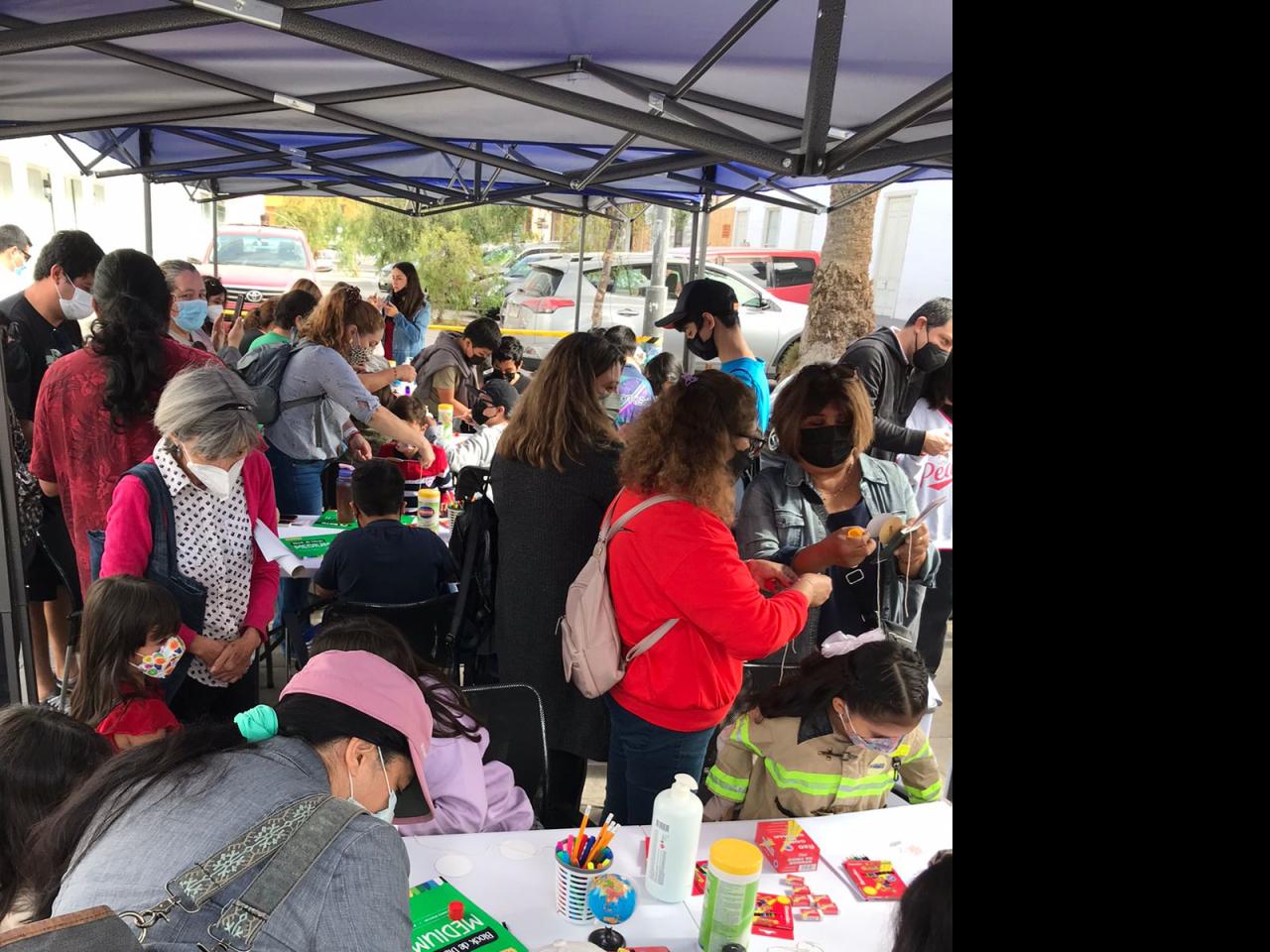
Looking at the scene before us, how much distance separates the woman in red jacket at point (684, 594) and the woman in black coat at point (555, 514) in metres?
0.25

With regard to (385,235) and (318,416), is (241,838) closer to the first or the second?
(318,416)

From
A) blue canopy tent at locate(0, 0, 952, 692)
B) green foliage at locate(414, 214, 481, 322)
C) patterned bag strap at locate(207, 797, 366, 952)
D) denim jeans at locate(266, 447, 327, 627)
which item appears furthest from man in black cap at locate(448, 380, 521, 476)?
green foliage at locate(414, 214, 481, 322)

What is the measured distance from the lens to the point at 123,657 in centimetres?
231

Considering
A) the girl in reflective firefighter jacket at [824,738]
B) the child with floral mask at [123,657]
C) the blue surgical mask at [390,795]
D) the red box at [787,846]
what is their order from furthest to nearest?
the child with floral mask at [123,657]
the girl in reflective firefighter jacket at [824,738]
the red box at [787,846]
the blue surgical mask at [390,795]

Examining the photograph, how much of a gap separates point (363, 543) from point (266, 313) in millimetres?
3355

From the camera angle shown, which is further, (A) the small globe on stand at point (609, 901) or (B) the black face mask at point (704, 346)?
(B) the black face mask at point (704, 346)

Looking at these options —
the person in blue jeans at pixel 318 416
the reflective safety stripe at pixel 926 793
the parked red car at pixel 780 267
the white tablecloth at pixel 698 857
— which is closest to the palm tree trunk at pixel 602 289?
the parked red car at pixel 780 267

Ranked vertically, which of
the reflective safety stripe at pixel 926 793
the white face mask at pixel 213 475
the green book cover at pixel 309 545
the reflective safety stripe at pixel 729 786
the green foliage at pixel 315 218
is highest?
the green foliage at pixel 315 218

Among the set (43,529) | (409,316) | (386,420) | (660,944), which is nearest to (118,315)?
(43,529)

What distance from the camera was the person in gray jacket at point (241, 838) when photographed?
1.11 meters

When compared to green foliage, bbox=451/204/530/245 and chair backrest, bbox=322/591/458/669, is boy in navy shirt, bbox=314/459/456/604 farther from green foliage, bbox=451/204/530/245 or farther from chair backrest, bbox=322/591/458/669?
green foliage, bbox=451/204/530/245

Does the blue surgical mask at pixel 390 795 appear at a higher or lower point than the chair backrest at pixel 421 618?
higher

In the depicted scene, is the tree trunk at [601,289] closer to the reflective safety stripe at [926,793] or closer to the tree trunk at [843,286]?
the tree trunk at [843,286]

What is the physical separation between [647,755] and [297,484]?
250 cm
